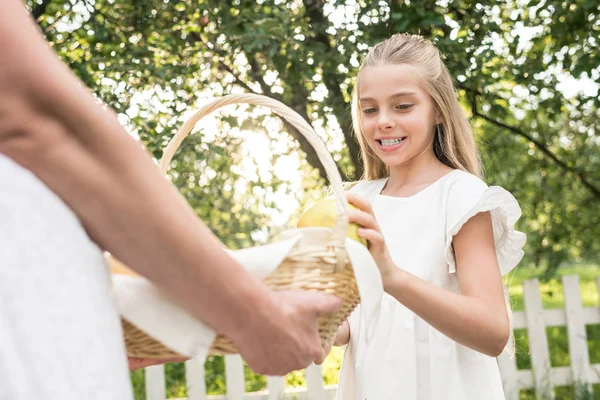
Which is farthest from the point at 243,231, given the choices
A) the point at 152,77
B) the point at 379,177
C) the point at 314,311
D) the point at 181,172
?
the point at 314,311

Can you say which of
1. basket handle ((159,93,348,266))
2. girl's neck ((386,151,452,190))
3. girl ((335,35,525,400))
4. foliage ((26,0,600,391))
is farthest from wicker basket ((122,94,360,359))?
foliage ((26,0,600,391))

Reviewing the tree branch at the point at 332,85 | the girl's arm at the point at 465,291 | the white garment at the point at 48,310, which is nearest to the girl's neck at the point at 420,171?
the girl's arm at the point at 465,291

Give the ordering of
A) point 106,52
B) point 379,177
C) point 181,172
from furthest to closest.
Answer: point 181,172 → point 106,52 → point 379,177

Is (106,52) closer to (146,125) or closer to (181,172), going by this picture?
(146,125)

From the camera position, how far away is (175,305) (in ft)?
3.06

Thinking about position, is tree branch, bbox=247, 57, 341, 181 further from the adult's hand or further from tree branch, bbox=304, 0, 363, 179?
the adult's hand

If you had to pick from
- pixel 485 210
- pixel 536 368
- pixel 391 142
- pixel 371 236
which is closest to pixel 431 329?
pixel 485 210

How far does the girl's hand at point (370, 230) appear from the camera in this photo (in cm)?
125

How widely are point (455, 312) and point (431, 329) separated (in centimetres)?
40

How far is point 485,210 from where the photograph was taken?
179cm

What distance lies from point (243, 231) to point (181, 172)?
4.01 ft

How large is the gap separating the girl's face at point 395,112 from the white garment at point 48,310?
4.19 ft

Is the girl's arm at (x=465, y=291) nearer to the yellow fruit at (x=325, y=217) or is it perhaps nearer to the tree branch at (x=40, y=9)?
the yellow fruit at (x=325, y=217)

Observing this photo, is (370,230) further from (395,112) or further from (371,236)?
(395,112)
